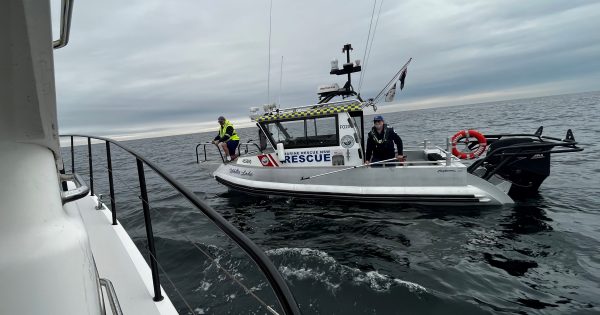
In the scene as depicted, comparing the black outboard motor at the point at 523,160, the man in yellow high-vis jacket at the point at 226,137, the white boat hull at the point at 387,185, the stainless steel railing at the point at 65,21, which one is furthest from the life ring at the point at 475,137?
the stainless steel railing at the point at 65,21

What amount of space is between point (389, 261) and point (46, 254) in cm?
447

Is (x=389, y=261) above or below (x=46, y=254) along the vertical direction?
below

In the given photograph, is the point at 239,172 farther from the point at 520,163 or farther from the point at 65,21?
the point at 65,21

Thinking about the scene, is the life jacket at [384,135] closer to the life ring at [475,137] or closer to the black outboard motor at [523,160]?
the life ring at [475,137]

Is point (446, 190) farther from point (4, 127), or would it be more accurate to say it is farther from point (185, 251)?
point (4, 127)

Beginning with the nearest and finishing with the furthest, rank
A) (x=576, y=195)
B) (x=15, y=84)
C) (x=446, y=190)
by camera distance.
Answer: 1. (x=15, y=84)
2. (x=446, y=190)
3. (x=576, y=195)

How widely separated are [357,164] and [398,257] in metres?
3.43

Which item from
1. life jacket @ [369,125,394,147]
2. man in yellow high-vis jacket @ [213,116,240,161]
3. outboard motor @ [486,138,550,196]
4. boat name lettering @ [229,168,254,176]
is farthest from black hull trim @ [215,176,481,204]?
man in yellow high-vis jacket @ [213,116,240,161]

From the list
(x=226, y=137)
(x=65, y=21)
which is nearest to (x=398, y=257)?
(x=65, y=21)

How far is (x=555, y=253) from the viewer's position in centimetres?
466

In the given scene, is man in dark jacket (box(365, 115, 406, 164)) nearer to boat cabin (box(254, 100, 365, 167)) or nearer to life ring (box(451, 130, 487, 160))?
boat cabin (box(254, 100, 365, 167))

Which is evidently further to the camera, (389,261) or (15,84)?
(389,261)

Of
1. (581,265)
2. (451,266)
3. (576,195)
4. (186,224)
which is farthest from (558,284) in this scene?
(186,224)

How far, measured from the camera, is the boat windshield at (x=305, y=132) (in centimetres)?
807
